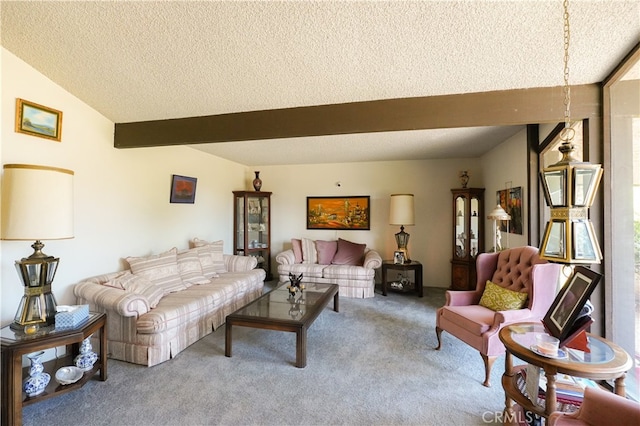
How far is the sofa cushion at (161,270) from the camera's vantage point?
3215 millimetres

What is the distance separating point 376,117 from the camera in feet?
8.38

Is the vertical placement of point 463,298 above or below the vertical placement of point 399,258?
below

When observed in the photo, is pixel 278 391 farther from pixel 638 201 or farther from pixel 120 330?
pixel 638 201

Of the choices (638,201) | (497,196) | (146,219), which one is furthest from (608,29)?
(146,219)

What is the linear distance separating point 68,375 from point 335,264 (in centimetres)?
373

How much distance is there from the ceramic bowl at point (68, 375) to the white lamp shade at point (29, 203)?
1.06 m

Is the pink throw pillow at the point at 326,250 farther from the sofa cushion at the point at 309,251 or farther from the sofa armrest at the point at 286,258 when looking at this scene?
the sofa armrest at the point at 286,258

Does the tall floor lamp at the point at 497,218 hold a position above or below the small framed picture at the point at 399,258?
above

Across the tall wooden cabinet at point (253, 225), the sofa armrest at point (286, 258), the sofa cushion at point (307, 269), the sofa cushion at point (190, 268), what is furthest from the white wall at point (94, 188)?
the sofa cushion at point (307, 269)

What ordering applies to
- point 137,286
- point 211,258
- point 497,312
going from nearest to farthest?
point 497,312 < point 137,286 < point 211,258

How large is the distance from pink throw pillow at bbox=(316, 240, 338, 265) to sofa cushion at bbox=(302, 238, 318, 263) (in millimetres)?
81

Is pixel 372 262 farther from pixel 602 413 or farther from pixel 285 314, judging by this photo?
pixel 602 413

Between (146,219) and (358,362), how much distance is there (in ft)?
10.2

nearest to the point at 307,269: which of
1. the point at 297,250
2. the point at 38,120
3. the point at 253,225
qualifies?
the point at 297,250
